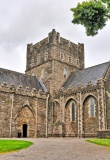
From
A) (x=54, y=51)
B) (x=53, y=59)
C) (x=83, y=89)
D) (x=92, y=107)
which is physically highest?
(x=54, y=51)

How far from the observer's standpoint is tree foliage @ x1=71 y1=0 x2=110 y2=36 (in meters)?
16.4

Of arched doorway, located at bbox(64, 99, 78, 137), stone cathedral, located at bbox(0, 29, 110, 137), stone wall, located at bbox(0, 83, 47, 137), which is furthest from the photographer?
arched doorway, located at bbox(64, 99, 78, 137)

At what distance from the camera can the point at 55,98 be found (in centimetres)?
4144

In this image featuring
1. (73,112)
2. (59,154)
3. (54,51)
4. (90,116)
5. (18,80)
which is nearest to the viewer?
(59,154)

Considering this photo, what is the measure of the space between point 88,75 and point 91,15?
24.2m

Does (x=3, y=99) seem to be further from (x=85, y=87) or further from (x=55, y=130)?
(x=85, y=87)

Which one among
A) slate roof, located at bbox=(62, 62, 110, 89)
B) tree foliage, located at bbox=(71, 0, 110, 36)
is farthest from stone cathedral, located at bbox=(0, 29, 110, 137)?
tree foliage, located at bbox=(71, 0, 110, 36)

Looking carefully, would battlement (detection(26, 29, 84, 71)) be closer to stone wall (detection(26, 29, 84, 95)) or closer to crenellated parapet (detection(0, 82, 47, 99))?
stone wall (detection(26, 29, 84, 95))

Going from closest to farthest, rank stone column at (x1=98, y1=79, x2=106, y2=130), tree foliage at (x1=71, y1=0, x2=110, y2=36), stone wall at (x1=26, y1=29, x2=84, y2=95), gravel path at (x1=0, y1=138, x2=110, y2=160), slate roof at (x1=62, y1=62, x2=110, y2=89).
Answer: gravel path at (x1=0, y1=138, x2=110, y2=160), tree foliage at (x1=71, y1=0, x2=110, y2=36), stone column at (x1=98, y1=79, x2=106, y2=130), slate roof at (x1=62, y1=62, x2=110, y2=89), stone wall at (x1=26, y1=29, x2=84, y2=95)

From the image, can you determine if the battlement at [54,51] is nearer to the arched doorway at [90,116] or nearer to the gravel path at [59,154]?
the arched doorway at [90,116]

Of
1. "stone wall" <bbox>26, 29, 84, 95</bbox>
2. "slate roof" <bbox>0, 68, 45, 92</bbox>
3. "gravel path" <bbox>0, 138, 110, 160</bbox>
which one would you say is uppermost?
"stone wall" <bbox>26, 29, 84, 95</bbox>

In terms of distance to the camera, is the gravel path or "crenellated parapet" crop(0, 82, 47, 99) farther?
"crenellated parapet" crop(0, 82, 47, 99)

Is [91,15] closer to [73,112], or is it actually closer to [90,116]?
[90,116]

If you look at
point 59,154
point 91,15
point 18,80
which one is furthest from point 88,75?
point 59,154
